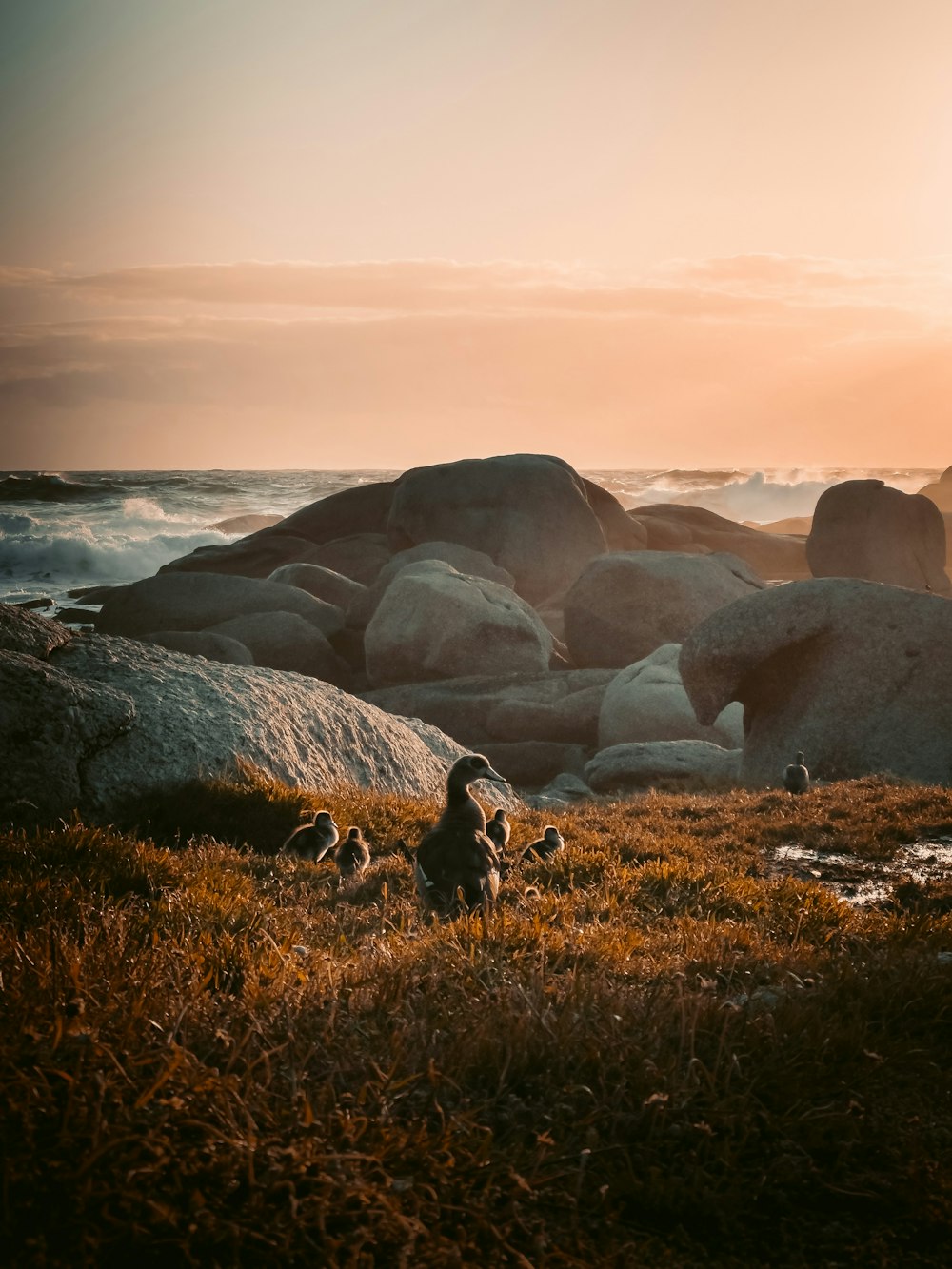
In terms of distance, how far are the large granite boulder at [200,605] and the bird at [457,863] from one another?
2748 cm

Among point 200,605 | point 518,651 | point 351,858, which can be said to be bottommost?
point 518,651

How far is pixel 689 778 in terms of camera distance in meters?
19.4

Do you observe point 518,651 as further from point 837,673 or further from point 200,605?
point 837,673

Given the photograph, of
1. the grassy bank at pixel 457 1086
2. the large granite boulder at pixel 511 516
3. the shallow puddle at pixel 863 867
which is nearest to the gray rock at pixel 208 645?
the shallow puddle at pixel 863 867

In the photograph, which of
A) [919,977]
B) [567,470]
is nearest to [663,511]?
[567,470]

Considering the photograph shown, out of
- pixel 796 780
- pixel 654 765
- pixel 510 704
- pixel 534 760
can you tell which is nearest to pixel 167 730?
pixel 796 780

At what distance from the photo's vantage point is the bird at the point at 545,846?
950 cm

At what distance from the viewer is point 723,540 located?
60.6m

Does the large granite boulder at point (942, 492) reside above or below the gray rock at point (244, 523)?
above

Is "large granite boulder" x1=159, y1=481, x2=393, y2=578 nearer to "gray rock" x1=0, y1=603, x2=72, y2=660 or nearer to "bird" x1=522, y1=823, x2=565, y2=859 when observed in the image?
"gray rock" x1=0, y1=603, x2=72, y2=660

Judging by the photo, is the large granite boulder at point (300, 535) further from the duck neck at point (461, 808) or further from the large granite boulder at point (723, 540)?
the duck neck at point (461, 808)

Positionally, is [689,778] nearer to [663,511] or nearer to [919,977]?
[919,977]

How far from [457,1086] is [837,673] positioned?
51.4 feet

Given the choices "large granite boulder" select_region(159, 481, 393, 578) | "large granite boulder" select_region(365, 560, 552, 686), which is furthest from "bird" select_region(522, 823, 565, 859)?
"large granite boulder" select_region(159, 481, 393, 578)
